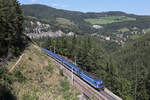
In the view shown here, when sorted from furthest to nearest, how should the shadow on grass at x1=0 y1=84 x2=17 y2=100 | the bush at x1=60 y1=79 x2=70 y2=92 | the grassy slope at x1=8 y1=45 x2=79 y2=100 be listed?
the bush at x1=60 y1=79 x2=70 y2=92 < the grassy slope at x1=8 y1=45 x2=79 y2=100 < the shadow on grass at x1=0 y1=84 x2=17 y2=100

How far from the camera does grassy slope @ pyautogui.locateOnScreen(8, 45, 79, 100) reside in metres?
32.6

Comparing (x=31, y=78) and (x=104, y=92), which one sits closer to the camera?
(x=31, y=78)

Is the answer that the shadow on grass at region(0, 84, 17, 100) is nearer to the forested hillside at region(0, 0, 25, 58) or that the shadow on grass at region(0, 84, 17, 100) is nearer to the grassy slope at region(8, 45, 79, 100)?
the grassy slope at region(8, 45, 79, 100)

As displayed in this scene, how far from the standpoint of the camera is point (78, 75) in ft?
158

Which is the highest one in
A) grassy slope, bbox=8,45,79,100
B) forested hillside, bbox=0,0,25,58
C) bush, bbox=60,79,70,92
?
forested hillside, bbox=0,0,25,58

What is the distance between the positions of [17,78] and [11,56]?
9.18 m

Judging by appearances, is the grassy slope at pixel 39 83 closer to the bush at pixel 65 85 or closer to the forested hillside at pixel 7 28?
the bush at pixel 65 85

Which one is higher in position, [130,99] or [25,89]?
[25,89]

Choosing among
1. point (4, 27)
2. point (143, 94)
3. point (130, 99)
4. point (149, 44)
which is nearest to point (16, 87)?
point (4, 27)

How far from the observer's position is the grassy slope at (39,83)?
32616 millimetres

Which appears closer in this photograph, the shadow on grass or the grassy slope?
the shadow on grass

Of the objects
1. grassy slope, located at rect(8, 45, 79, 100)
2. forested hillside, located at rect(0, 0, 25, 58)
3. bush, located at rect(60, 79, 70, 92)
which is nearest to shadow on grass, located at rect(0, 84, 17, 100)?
grassy slope, located at rect(8, 45, 79, 100)

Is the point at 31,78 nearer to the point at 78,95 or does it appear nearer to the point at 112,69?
the point at 78,95

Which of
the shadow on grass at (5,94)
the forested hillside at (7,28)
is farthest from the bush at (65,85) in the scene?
the forested hillside at (7,28)
